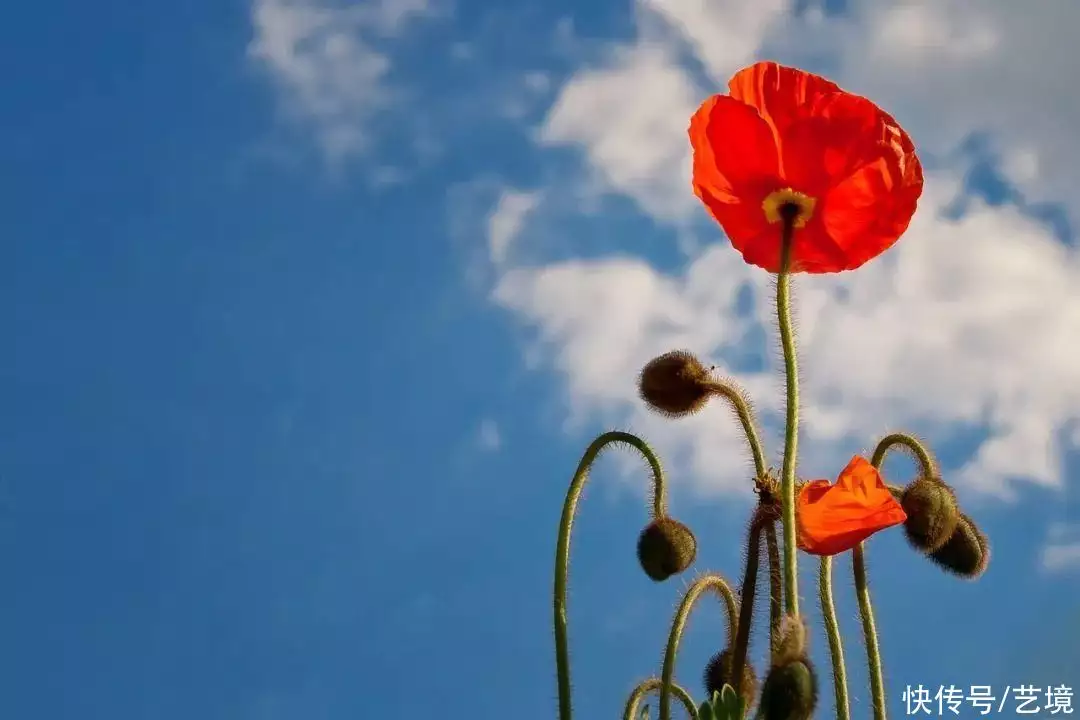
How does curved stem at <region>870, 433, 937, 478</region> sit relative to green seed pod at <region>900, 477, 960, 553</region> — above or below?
above

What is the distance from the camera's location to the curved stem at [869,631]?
2303 mm

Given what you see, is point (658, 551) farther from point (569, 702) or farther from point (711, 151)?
point (711, 151)

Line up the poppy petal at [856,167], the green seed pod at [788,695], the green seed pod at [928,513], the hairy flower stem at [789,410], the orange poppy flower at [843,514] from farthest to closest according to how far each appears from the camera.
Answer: the green seed pod at [928,513] → the poppy petal at [856,167] → the orange poppy flower at [843,514] → the hairy flower stem at [789,410] → the green seed pod at [788,695]

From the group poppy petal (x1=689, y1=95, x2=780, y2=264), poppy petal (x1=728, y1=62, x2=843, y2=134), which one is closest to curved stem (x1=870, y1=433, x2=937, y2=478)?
poppy petal (x1=689, y1=95, x2=780, y2=264)

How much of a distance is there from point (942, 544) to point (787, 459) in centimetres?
99

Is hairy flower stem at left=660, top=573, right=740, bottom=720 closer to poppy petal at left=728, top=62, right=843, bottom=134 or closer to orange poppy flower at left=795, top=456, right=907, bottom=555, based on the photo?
orange poppy flower at left=795, top=456, right=907, bottom=555

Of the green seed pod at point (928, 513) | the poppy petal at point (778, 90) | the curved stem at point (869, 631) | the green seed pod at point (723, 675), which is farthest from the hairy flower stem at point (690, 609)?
the poppy petal at point (778, 90)

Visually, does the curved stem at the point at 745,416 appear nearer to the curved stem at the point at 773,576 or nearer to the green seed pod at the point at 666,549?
the curved stem at the point at 773,576

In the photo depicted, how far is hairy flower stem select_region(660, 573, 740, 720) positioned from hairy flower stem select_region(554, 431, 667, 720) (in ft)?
0.73

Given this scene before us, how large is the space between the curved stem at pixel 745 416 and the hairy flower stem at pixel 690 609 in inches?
11.9

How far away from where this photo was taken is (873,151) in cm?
220

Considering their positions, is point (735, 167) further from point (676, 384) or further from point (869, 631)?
point (869, 631)

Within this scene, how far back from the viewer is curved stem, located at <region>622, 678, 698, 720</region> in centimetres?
254

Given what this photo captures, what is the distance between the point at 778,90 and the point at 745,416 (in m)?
0.66
